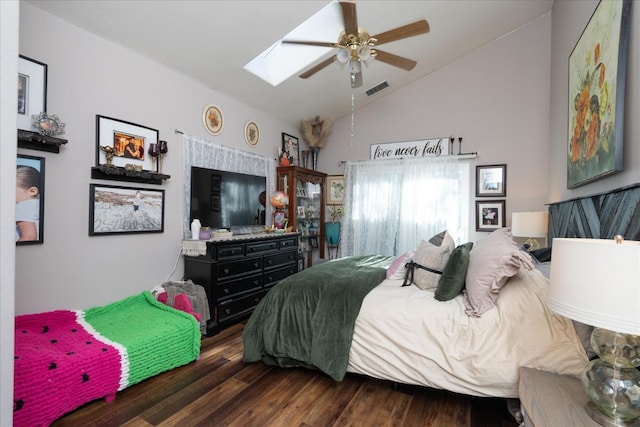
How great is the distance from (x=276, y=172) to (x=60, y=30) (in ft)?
8.84

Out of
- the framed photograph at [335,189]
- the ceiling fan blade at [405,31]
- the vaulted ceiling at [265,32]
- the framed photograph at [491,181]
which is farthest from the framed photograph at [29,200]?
the framed photograph at [491,181]

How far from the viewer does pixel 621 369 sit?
1.07 meters

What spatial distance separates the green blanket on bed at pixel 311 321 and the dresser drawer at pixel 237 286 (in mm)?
792

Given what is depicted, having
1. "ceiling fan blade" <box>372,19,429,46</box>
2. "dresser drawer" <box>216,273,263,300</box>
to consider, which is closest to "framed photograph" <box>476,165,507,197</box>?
"ceiling fan blade" <box>372,19,429,46</box>

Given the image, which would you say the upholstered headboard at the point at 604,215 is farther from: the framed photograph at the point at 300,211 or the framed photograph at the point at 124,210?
the framed photograph at the point at 124,210

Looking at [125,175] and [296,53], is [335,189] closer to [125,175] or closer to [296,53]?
[296,53]

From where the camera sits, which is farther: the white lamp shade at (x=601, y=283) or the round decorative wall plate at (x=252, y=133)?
the round decorative wall plate at (x=252, y=133)

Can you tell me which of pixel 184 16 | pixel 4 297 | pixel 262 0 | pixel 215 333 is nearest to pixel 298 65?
pixel 262 0

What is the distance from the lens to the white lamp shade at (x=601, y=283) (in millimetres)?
863

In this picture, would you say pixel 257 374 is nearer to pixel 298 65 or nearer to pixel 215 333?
pixel 215 333

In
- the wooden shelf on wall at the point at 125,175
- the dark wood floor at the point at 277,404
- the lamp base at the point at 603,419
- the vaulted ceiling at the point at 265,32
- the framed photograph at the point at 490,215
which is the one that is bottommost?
the dark wood floor at the point at 277,404

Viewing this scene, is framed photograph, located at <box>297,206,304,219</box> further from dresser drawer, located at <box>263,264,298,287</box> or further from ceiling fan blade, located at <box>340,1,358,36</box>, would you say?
ceiling fan blade, located at <box>340,1,358,36</box>

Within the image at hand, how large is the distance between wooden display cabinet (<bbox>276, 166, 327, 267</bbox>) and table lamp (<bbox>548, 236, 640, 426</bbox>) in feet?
11.8

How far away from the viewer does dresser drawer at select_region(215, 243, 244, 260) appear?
2962 millimetres
